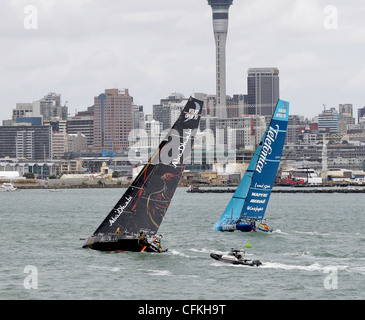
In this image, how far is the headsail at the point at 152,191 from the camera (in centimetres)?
3800

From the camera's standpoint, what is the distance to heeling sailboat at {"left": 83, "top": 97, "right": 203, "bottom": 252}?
124 ft

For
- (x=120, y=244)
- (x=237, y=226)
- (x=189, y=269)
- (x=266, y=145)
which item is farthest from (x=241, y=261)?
(x=266, y=145)

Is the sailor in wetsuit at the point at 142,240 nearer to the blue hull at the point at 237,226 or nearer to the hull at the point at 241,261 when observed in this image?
the hull at the point at 241,261

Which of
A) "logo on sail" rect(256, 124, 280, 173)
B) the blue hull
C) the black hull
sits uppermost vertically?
"logo on sail" rect(256, 124, 280, 173)

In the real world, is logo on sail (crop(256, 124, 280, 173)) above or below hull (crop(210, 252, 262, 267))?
above

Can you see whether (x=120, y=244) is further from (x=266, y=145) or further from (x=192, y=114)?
(x=266, y=145)

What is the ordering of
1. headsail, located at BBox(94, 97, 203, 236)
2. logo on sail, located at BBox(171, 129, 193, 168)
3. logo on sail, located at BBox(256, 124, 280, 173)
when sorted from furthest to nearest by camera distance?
logo on sail, located at BBox(256, 124, 280, 173)
headsail, located at BBox(94, 97, 203, 236)
logo on sail, located at BBox(171, 129, 193, 168)

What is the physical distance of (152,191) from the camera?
3822 cm

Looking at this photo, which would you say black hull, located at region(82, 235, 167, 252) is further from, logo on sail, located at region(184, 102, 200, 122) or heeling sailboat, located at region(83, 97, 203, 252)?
logo on sail, located at region(184, 102, 200, 122)

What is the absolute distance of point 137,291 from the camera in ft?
103

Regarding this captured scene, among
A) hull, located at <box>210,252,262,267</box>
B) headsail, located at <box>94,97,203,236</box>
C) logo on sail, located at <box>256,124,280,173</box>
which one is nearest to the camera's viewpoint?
hull, located at <box>210,252,262,267</box>

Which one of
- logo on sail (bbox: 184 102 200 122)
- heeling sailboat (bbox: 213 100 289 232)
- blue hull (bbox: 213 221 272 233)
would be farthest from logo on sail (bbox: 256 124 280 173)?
logo on sail (bbox: 184 102 200 122)

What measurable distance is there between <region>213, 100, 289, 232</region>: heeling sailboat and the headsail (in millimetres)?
11869
